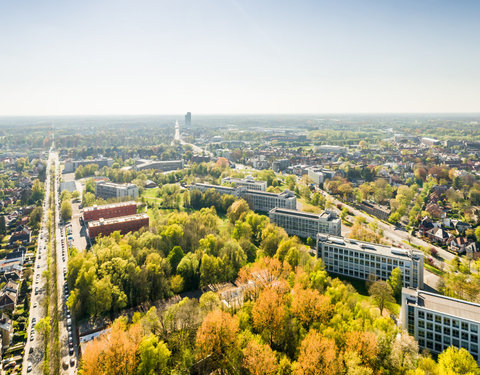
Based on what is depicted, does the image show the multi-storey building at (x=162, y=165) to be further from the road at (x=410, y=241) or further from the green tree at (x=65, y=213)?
the road at (x=410, y=241)

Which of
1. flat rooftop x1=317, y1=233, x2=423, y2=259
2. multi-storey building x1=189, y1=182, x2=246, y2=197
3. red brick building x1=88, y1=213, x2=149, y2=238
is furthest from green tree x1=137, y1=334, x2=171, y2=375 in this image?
A: multi-storey building x1=189, y1=182, x2=246, y2=197

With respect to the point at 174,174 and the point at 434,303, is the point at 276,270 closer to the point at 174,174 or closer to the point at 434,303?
the point at 434,303

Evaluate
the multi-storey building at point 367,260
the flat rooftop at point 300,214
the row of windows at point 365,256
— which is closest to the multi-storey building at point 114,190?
the flat rooftop at point 300,214

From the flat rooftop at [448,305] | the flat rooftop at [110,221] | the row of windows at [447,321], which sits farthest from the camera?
the flat rooftop at [110,221]

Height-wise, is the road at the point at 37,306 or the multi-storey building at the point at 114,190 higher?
the multi-storey building at the point at 114,190

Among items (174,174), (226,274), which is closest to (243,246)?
(226,274)

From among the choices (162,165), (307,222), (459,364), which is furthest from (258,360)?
(162,165)
